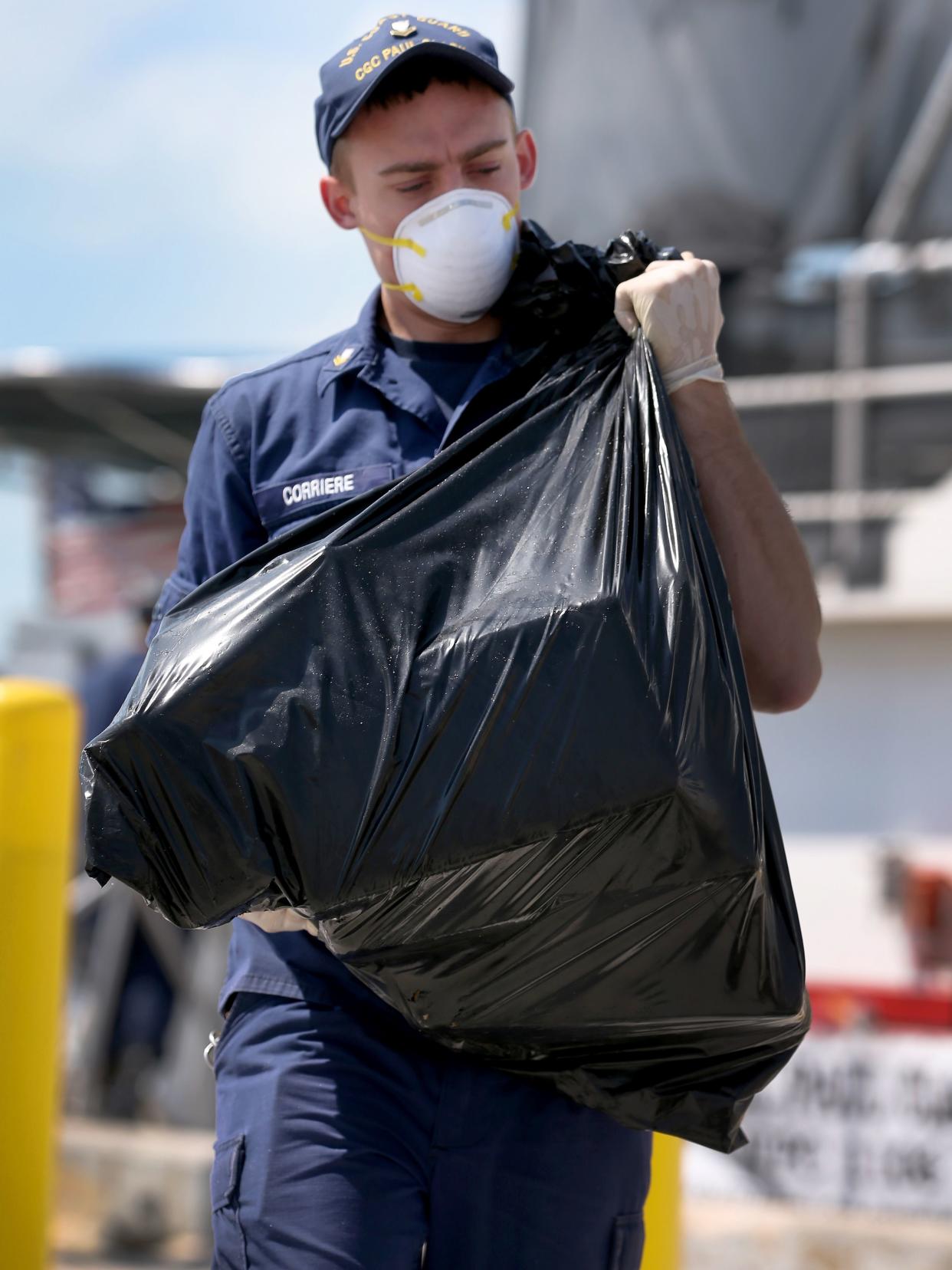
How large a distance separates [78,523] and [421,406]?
47.6ft

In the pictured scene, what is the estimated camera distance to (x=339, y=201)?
81.5 inches

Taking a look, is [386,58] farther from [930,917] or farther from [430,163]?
[930,917]

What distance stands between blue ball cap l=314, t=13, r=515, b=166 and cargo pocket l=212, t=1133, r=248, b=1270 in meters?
1.23

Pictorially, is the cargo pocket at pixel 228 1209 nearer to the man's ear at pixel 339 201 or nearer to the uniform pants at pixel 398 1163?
the uniform pants at pixel 398 1163

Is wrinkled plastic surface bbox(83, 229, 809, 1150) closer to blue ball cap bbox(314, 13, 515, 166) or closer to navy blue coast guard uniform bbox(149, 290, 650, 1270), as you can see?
navy blue coast guard uniform bbox(149, 290, 650, 1270)

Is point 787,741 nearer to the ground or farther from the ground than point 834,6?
nearer to the ground

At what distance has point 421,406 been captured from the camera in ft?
6.32

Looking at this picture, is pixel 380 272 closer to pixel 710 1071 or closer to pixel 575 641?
pixel 575 641

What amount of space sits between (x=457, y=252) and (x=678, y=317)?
307mm

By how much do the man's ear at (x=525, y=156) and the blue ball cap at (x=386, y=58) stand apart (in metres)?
0.10

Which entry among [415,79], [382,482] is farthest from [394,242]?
[382,482]

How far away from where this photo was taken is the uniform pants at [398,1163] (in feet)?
5.48

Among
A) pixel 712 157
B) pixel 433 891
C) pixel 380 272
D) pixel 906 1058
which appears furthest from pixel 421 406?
pixel 712 157

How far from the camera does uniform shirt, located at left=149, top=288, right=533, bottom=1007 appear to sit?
1888 millimetres
